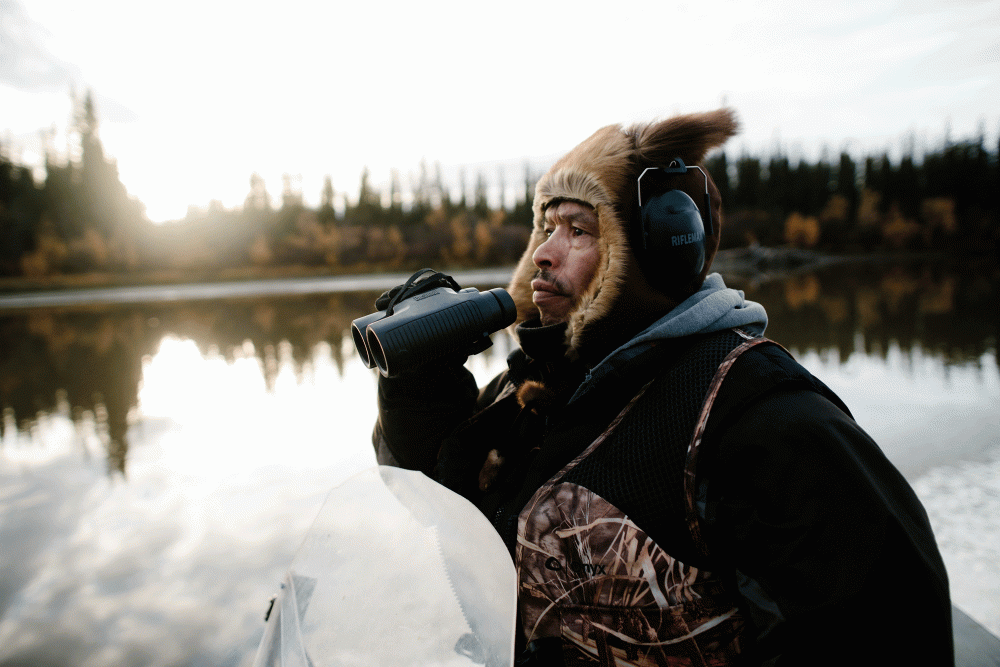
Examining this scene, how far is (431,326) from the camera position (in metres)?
1.48

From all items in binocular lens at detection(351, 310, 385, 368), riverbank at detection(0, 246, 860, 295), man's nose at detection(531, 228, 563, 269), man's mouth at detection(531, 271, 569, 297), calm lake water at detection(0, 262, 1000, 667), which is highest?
man's nose at detection(531, 228, 563, 269)

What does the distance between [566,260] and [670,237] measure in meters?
0.29

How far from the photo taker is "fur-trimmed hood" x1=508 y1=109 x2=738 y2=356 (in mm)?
1440

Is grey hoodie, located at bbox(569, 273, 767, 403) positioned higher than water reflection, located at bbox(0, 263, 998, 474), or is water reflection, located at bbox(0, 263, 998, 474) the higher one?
grey hoodie, located at bbox(569, 273, 767, 403)

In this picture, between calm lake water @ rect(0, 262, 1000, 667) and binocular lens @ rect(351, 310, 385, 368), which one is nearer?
binocular lens @ rect(351, 310, 385, 368)

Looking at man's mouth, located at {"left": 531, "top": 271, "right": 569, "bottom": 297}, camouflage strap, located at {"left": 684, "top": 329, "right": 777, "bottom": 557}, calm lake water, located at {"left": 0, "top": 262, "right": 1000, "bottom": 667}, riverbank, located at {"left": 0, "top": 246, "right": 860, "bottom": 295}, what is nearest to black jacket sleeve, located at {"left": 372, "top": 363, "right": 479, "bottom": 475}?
man's mouth, located at {"left": 531, "top": 271, "right": 569, "bottom": 297}

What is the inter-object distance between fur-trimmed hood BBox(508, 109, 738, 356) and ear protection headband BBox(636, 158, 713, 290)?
0.09 feet

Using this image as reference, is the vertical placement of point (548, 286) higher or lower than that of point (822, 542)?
higher

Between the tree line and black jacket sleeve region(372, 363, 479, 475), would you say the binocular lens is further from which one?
the tree line

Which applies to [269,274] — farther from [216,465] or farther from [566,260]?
[566,260]

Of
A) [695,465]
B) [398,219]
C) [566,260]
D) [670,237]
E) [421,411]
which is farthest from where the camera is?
[398,219]

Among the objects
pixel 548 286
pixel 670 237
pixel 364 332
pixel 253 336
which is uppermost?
pixel 670 237

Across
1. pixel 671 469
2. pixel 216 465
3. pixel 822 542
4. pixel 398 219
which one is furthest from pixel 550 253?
pixel 398 219

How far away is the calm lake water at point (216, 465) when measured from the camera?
9.32 feet
